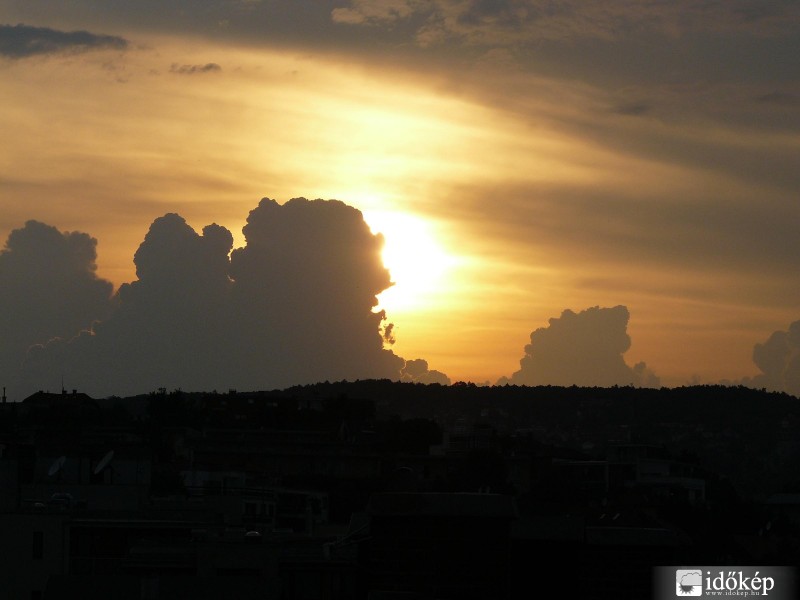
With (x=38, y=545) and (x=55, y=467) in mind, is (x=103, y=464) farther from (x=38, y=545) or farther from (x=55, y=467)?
(x=38, y=545)

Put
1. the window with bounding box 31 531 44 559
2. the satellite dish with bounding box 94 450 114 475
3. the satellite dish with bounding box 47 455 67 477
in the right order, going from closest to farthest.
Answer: the window with bounding box 31 531 44 559 < the satellite dish with bounding box 47 455 67 477 < the satellite dish with bounding box 94 450 114 475

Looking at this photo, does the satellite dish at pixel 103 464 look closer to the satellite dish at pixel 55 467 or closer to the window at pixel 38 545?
the satellite dish at pixel 55 467

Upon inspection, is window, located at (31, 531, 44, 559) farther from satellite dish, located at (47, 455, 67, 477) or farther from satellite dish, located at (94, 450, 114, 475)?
satellite dish, located at (94, 450, 114, 475)

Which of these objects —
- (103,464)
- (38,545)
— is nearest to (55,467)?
(103,464)

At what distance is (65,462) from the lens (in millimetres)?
89812

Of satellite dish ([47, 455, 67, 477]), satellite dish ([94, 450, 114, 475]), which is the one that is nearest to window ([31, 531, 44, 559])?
satellite dish ([47, 455, 67, 477])

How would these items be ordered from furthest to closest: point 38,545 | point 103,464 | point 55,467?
1. point 103,464
2. point 55,467
3. point 38,545

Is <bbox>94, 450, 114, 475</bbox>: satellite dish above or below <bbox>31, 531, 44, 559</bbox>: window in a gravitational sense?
above

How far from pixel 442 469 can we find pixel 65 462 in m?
91.9

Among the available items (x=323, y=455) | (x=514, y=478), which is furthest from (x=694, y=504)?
(x=323, y=455)

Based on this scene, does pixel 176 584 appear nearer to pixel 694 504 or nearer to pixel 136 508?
pixel 136 508

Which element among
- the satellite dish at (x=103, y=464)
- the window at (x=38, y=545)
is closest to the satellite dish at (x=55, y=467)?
the satellite dish at (x=103, y=464)

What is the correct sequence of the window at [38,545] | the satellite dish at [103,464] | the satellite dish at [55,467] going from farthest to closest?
the satellite dish at [103,464] < the satellite dish at [55,467] < the window at [38,545]

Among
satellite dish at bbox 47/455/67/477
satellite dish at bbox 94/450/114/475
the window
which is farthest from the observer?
satellite dish at bbox 94/450/114/475
